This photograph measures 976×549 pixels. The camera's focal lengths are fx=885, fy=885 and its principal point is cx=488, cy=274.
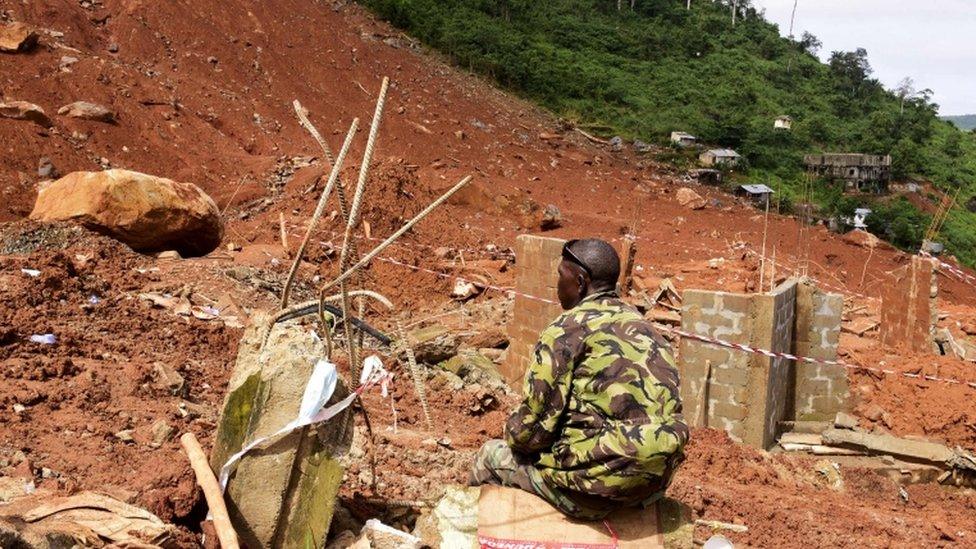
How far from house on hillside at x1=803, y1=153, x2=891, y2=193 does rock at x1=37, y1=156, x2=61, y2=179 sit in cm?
2637

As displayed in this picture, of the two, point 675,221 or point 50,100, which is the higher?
point 50,100

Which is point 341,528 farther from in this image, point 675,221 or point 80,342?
point 675,221

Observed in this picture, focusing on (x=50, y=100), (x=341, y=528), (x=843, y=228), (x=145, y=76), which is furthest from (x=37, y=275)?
(x=843, y=228)

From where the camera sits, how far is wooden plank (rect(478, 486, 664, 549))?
11.1ft

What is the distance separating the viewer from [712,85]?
1468 inches

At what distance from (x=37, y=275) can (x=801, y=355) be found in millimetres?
6114

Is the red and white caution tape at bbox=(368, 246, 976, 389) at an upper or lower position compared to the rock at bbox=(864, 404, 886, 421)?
upper

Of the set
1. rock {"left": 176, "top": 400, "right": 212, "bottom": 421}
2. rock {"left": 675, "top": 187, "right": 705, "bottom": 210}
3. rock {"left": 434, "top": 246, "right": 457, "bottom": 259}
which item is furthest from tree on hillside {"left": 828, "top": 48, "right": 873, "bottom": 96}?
rock {"left": 176, "top": 400, "right": 212, "bottom": 421}

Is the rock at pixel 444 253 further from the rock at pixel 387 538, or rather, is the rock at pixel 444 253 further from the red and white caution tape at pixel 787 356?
the rock at pixel 387 538

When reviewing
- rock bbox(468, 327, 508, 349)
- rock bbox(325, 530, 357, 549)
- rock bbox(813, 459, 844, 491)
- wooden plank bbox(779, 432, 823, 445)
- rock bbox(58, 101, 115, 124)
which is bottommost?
rock bbox(813, 459, 844, 491)

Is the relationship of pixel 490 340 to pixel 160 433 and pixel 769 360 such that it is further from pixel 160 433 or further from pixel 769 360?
pixel 160 433

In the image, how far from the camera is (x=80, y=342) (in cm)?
551

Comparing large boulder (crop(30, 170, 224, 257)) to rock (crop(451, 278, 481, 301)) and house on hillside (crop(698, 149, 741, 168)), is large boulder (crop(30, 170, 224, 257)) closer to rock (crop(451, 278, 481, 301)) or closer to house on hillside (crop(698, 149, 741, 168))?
rock (crop(451, 278, 481, 301))

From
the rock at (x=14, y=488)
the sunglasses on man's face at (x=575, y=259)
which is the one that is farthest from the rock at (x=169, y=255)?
the sunglasses on man's face at (x=575, y=259)
